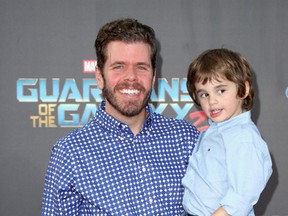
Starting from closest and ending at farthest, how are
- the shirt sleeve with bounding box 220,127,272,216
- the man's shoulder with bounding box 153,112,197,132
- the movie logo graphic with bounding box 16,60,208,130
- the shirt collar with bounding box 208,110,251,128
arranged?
the shirt sleeve with bounding box 220,127,272,216 < the shirt collar with bounding box 208,110,251,128 < the man's shoulder with bounding box 153,112,197,132 < the movie logo graphic with bounding box 16,60,208,130

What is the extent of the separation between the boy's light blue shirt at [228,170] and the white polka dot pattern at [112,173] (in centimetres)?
8

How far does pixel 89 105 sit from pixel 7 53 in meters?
0.74

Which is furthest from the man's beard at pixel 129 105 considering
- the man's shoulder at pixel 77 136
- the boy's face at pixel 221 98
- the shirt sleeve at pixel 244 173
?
the shirt sleeve at pixel 244 173

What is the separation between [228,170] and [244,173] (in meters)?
0.06

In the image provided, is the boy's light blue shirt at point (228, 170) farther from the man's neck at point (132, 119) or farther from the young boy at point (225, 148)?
the man's neck at point (132, 119)

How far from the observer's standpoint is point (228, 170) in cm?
146

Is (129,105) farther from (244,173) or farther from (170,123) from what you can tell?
(244,173)

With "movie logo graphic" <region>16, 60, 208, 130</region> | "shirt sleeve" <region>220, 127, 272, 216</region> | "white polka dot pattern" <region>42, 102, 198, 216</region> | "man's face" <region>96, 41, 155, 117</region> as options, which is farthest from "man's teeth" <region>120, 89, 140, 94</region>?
→ "movie logo graphic" <region>16, 60, 208, 130</region>

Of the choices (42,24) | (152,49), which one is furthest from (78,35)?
(152,49)

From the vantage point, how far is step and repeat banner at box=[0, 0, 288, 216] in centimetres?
341

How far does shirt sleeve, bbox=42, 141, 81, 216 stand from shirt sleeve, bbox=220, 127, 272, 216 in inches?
19.6

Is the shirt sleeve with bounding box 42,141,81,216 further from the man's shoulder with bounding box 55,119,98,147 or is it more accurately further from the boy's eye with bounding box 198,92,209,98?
the boy's eye with bounding box 198,92,209,98

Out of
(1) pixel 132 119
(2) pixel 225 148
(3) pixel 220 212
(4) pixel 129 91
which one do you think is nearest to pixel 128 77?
(4) pixel 129 91

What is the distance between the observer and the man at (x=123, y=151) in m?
1.50
